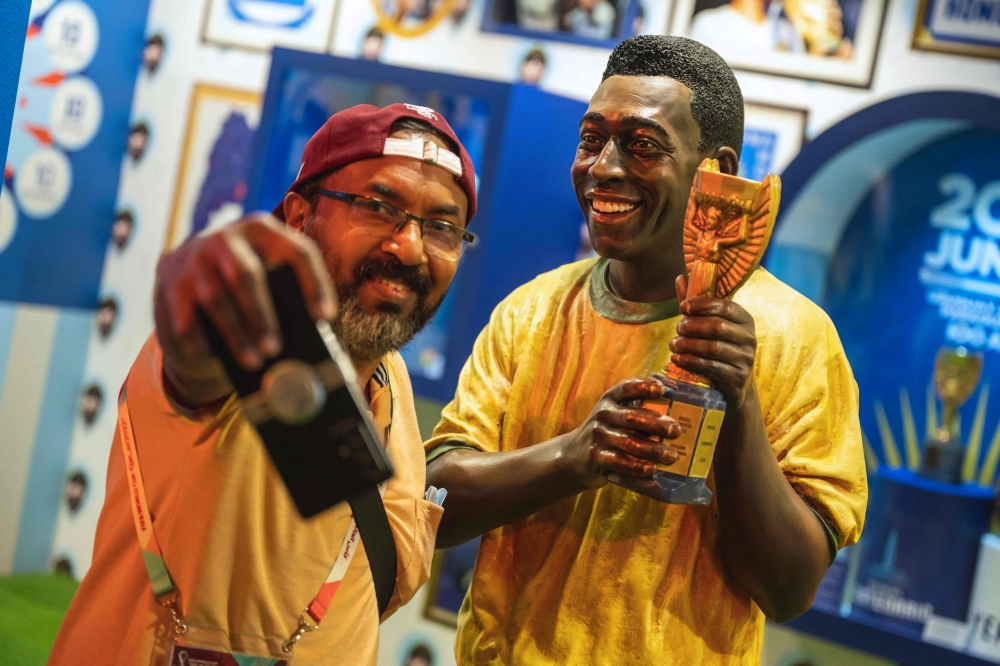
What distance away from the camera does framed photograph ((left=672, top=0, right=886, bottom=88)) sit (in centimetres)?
295

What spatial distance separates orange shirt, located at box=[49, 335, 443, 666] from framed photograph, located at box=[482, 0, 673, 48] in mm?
2407

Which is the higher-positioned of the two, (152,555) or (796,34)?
(796,34)

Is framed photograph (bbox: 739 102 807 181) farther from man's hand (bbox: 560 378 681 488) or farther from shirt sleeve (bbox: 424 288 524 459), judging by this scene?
man's hand (bbox: 560 378 681 488)

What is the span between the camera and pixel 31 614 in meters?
3.81

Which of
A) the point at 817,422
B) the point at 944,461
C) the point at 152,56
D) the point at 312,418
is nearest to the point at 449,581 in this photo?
the point at 944,461

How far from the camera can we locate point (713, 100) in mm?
1707

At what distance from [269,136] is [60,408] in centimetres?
184

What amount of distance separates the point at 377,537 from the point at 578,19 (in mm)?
2458

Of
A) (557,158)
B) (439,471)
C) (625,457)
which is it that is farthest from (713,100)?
(557,158)

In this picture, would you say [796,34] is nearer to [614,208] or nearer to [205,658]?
[614,208]

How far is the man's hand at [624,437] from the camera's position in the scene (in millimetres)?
1401

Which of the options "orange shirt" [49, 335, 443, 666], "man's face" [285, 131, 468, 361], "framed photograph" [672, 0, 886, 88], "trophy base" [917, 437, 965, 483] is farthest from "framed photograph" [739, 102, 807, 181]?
"orange shirt" [49, 335, 443, 666]

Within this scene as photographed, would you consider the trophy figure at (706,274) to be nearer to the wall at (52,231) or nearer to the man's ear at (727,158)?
the man's ear at (727,158)

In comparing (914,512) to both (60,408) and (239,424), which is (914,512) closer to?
(239,424)
